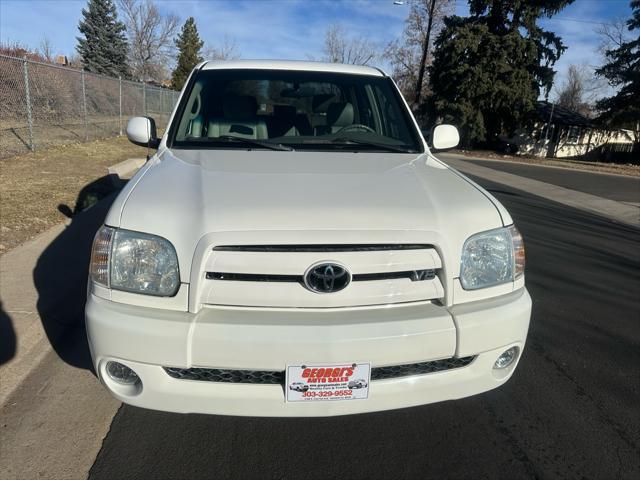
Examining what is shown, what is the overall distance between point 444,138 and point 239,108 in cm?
151

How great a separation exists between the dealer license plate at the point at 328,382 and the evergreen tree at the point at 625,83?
3388 centimetres

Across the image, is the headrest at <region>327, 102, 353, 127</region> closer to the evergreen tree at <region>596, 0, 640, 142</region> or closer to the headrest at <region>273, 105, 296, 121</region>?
the headrest at <region>273, 105, 296, 121</region>

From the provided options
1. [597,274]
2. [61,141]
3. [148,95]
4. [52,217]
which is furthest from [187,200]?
[148,95]

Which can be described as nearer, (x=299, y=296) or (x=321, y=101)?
(x=299, y=296)

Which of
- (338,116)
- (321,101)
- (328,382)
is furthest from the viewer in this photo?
(321,101)

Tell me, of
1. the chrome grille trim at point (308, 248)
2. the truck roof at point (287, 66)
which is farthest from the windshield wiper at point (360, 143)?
the chrome grille trim at point (308, 248)

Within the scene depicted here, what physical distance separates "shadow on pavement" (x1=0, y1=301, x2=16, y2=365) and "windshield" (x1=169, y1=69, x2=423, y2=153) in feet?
5.53

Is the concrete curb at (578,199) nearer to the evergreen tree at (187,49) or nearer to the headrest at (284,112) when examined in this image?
the headrest at (284,112)

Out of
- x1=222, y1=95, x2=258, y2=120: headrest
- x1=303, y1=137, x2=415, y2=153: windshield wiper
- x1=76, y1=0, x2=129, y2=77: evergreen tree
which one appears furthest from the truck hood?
x1=76, y1=0, x2=129, y2=77: evergreen tree

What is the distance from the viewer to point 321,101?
3826 mm

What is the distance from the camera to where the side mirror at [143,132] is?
11.1ft

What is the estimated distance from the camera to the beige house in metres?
37.4

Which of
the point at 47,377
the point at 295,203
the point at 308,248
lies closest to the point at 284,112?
the point at 295,203

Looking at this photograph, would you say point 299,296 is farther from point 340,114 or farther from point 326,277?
point 340,114
